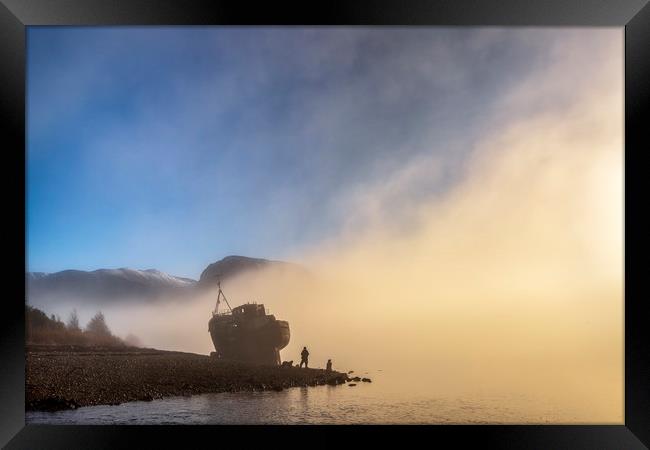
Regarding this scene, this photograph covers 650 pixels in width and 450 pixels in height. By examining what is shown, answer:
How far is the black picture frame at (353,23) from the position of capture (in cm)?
319

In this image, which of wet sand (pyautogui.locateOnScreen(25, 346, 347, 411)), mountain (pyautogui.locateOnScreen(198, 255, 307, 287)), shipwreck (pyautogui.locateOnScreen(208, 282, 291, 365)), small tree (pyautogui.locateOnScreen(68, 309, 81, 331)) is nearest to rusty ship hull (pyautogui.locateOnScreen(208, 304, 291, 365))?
shipwreck (pyautogui.locateOnScreen(208, 282, 291, 365))

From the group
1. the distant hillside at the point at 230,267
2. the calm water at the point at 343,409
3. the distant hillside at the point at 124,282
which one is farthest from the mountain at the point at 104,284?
the calm water at the point at 343,409

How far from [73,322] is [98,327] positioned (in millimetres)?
216

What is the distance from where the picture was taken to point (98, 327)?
12.7 ft

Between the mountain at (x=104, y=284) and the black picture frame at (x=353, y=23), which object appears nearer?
the black picture frame at (x=353, y=23)

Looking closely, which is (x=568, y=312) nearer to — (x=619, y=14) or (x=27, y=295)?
(x=619, y=14)

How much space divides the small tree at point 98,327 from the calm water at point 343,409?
2.11ft

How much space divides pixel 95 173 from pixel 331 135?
6.95ft

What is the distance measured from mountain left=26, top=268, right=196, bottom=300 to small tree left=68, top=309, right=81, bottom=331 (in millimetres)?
155

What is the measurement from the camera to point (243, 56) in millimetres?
3953

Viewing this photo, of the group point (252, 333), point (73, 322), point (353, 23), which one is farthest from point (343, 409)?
point (353, 23)

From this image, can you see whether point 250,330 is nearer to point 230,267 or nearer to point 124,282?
point 230,267

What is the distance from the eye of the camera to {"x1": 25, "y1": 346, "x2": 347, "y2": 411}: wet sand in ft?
12.4

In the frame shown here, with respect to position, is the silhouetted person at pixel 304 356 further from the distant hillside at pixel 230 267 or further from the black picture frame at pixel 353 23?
the distant hillside at pixel 230 267
